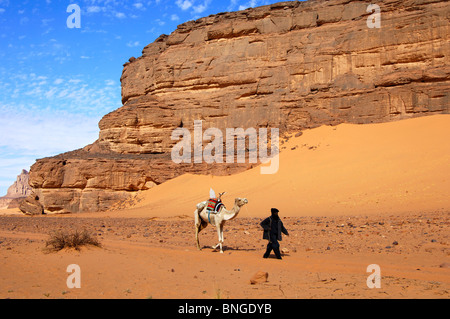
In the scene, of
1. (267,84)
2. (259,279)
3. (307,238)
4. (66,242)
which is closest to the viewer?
(259,279)

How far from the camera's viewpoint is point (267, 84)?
35250 mm

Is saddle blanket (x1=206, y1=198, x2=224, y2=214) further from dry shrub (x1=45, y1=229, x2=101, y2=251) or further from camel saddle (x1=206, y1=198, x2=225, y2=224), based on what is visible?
dry shrub (x1=45, y1=229, x2=101, y2=251)

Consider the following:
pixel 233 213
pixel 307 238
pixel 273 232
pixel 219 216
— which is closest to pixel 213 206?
pixel 219 216

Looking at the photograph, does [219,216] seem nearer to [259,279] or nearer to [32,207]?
[259,279]

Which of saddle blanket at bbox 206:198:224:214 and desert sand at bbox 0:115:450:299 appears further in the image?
saddle blanket at bbox 206:198:224:214

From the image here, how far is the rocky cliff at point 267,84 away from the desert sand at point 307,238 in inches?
116

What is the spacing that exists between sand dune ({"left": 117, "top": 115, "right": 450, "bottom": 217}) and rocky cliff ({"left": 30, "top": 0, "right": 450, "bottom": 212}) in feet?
5.97

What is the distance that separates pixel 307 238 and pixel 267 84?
25459 mm

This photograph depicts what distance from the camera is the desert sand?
572cm

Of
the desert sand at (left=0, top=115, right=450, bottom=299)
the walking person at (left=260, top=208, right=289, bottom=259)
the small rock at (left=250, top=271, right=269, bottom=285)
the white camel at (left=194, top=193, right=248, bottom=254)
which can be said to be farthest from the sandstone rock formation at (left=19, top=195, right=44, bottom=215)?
the small rock at (left=250, top=271, right=269, bottom=285)

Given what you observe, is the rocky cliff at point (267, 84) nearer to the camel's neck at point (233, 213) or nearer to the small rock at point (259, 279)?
the camel's neck at point (233, 213)

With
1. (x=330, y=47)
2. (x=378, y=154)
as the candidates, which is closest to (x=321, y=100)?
(x=330, y=47)

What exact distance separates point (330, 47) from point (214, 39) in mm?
12927

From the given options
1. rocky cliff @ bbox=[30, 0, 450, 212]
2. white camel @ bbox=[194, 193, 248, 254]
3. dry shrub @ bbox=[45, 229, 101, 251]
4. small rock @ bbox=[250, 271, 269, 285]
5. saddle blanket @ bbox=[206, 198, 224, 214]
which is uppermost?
rocky cliff @ bbox=[30, 0, 450, 212]
